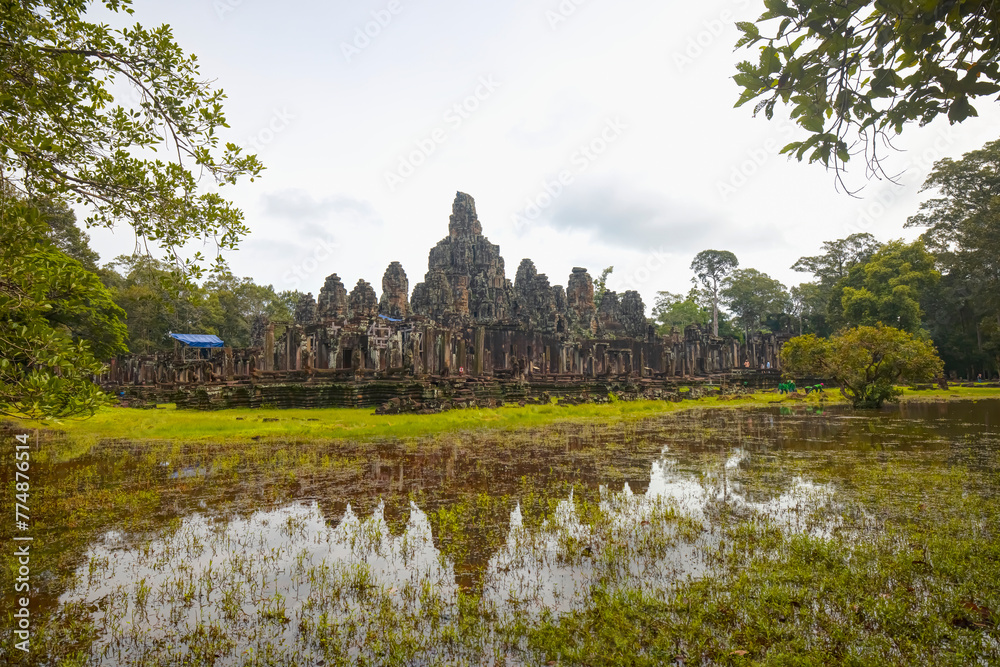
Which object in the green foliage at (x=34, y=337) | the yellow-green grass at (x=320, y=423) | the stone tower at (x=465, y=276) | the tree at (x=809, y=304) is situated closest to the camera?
the green foliage at (x=34, y=337)

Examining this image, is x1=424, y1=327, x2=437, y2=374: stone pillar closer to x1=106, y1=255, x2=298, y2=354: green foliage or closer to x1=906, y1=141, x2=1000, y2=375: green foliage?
x1=106, y1=255, x2=298, y2=354: green foliage

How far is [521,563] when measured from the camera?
4.40 meters

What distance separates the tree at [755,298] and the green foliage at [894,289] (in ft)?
63.5

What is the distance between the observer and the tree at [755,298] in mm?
65312

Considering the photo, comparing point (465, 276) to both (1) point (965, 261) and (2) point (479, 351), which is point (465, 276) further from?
(1) point (965, 261)

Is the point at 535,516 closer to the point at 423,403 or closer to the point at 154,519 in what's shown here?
the point at 154,519

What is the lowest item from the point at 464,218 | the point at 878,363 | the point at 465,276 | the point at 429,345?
the point at 878,363

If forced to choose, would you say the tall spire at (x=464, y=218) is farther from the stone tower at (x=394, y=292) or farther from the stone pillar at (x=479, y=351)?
the stone pillar at (x=479, y=351)

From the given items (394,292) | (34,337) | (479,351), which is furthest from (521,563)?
(394,292)

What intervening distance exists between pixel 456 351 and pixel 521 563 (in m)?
22.2

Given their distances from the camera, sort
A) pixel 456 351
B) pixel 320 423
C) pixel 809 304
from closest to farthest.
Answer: pixel 320 423
pixel 456 351
pixel 809 304

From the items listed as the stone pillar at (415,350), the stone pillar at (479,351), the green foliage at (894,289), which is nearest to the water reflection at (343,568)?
the stone pillar at (415,350)

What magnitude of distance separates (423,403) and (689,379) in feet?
76.0

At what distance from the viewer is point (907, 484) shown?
21.8 feet
